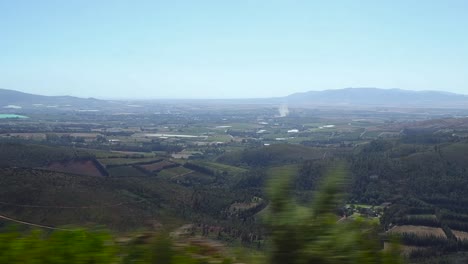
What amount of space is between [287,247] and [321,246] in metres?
0.26


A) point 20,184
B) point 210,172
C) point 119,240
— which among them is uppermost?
point 119,240

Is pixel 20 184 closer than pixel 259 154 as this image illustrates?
Yes

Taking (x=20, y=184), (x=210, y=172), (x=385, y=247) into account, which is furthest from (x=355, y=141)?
(x=385, y=247)

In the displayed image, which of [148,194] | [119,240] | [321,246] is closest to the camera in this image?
[321,246]

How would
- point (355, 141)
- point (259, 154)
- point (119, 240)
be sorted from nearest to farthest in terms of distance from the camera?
point (119, 240) → point (259, 154) → point (355, 141)

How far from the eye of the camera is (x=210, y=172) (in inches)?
1887

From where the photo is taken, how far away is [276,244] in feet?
11.6

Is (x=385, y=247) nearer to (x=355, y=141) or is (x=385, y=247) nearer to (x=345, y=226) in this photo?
(x=345, y=226)

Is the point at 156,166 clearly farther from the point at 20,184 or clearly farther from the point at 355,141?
the point at 355,141

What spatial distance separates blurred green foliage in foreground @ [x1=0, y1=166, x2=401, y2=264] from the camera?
3.41m

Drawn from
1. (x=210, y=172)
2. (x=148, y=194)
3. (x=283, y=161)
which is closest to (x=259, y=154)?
(x=283, y=161)

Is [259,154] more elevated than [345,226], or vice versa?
[345,226]

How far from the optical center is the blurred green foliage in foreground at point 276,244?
341 cm

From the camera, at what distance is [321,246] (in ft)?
11.2
